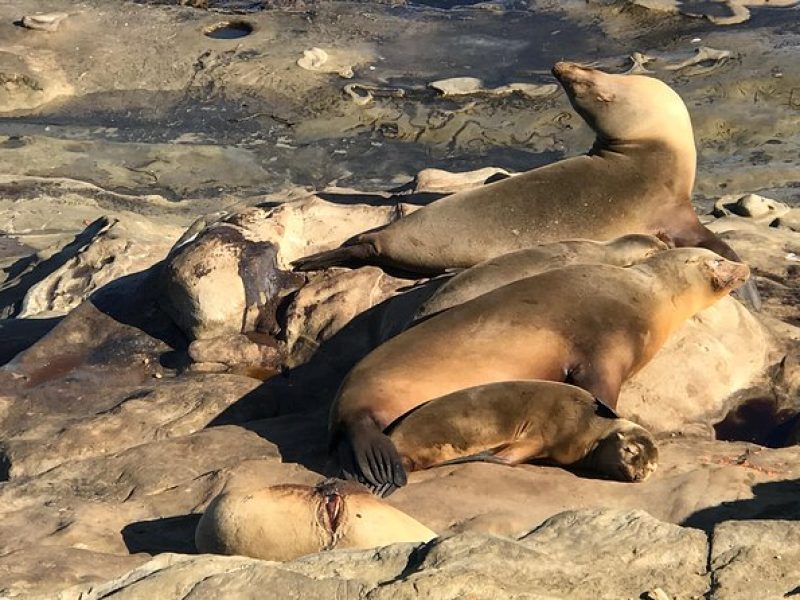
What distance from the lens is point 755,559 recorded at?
11.2 feet

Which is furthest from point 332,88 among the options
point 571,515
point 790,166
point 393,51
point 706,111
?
point 571,515

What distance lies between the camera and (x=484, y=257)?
6551 mm

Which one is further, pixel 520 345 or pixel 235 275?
pixel 235 275

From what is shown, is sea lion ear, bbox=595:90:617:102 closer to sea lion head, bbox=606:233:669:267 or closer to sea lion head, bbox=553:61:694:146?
sea lion head, bbox=553:61:694:146

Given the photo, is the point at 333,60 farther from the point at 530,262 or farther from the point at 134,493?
the point at 134,493

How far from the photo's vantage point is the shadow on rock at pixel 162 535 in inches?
177

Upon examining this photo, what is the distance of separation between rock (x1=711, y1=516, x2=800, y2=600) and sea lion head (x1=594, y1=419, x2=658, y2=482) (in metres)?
1.05

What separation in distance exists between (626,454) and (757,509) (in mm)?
500

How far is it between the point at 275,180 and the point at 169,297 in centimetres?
609

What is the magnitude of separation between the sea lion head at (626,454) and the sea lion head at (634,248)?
1.39 metres

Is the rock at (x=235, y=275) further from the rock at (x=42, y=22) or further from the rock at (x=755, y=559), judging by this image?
the rock at (x=42, y=22)

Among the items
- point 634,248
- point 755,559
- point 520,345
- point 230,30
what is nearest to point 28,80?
point 230,30

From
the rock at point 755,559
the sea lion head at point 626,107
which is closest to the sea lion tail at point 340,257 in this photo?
the sea lion head at point 626,107

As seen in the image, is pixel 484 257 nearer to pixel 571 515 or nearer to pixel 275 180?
pixel 571 515
